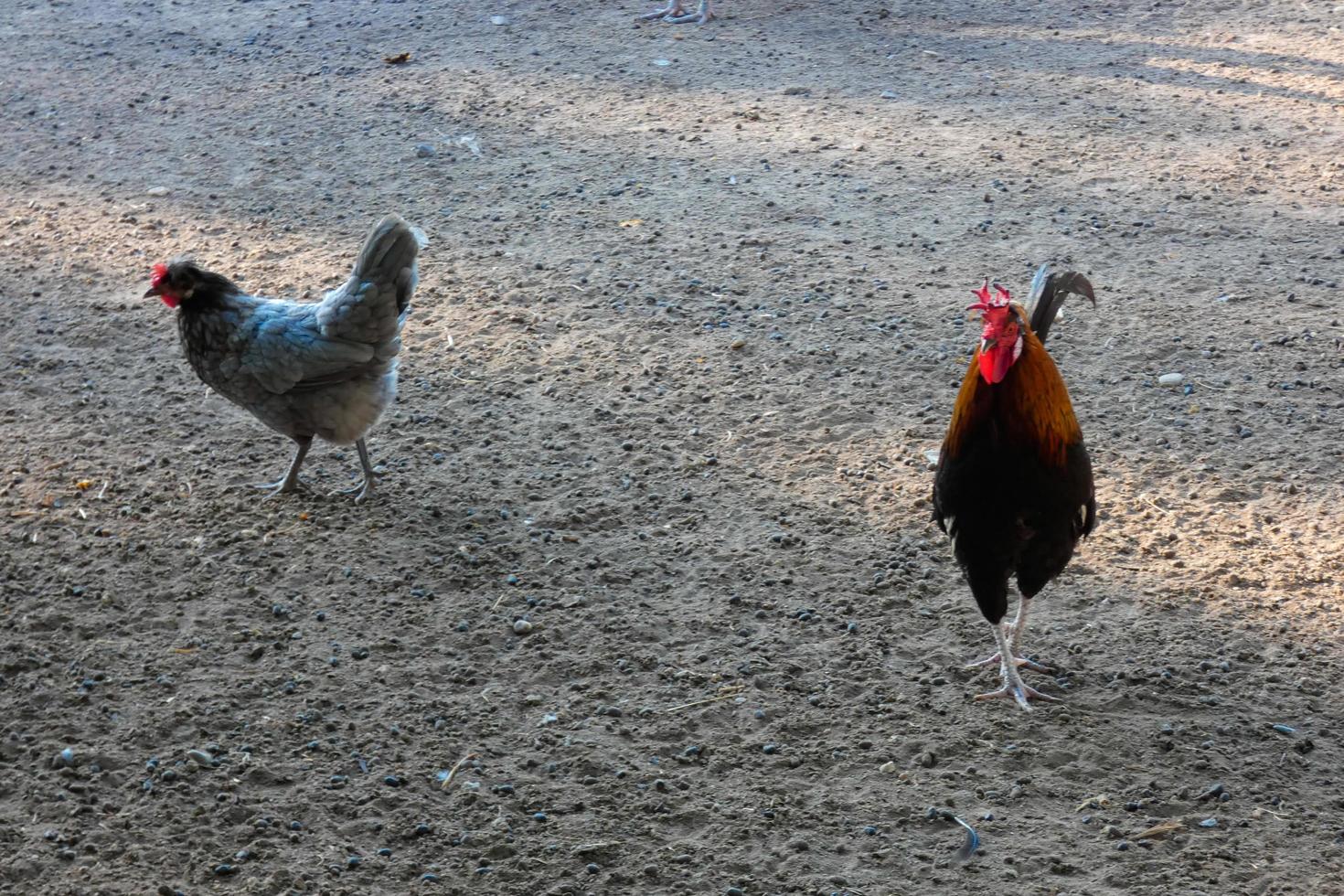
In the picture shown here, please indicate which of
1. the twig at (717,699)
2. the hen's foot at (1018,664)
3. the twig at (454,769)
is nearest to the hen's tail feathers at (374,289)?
the twig at (454,769)

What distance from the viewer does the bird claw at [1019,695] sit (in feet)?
13.0

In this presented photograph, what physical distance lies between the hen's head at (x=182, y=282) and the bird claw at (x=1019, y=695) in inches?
134

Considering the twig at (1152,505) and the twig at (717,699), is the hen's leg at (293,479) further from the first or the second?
the twig at (1152,505)

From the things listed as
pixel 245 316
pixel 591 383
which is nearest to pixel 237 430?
pixel 245 316

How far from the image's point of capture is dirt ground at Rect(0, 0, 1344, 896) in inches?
140

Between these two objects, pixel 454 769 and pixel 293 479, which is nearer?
pixel 454 769

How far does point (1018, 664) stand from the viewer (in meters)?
4.12

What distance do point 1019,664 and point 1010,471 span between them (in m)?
0.83

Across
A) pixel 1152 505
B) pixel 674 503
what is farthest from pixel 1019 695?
pixel 674 503

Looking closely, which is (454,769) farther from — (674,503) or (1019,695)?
(1019,695)

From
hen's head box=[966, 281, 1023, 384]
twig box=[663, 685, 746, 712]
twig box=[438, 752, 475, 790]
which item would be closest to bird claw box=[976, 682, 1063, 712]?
twig box=[663, 685, 746, 712]

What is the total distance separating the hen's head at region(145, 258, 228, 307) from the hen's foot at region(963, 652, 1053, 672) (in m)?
3.31

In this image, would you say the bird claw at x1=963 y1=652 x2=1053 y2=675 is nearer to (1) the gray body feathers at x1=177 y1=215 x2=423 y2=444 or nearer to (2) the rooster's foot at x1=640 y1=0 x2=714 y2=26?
(1) the gray body feathers at x1=177 y1=215 x2=423 y2=444

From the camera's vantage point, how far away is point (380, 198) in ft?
25.8
